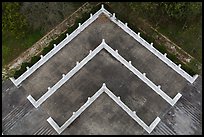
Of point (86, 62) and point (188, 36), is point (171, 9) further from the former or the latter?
point (86, 62)

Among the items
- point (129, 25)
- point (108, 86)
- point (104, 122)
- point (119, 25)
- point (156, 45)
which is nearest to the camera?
point (104, 122)

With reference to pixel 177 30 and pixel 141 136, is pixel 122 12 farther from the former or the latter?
pixel 141 136

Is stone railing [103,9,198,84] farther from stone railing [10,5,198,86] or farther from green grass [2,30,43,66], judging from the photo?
green grass [2,30,43,66]

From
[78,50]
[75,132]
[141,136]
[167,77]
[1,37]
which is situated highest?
[1,37]

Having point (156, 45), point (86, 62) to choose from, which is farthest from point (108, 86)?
point (156, 45)

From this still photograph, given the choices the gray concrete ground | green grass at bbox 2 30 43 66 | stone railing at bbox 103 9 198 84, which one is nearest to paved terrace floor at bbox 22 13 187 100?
the gray concrete ground

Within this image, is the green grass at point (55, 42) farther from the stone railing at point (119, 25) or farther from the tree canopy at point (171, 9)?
the tree canopy at point (171, 9)

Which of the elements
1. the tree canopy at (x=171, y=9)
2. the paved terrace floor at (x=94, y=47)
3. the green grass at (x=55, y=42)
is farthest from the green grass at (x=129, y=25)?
the tree canopy at (x=171, y=9)

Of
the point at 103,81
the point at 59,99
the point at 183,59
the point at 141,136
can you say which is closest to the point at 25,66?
the point at 59,99
